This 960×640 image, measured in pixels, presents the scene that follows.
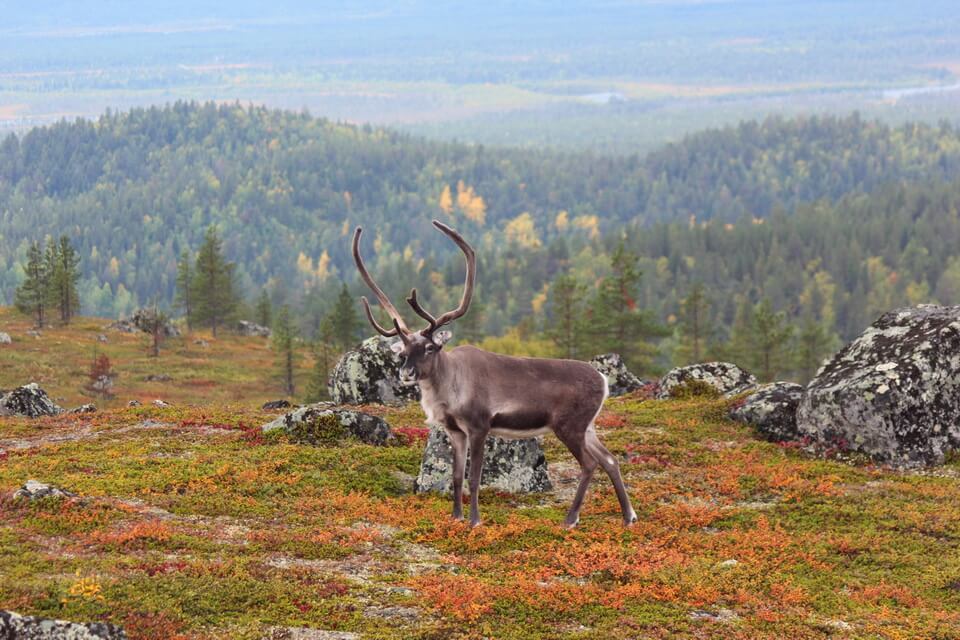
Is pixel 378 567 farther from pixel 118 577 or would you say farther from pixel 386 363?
pixel 386 363

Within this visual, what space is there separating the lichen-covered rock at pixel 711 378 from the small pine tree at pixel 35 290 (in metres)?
90.0

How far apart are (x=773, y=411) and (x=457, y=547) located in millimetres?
15173

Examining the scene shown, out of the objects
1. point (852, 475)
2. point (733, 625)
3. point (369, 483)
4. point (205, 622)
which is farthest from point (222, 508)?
point (852, 475)

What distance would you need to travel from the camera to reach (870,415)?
94.1 feet

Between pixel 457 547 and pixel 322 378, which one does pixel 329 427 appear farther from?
pixel 322 378

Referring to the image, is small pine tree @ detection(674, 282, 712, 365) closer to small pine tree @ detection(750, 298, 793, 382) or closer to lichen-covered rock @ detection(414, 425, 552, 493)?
small pine tree @ detection(750, 298, 793, 382)

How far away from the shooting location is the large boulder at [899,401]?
92.9ft

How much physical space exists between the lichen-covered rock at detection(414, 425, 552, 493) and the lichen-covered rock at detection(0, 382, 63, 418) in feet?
65.2

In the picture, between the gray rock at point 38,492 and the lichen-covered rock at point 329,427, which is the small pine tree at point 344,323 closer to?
the lichen-covered rock at point 329,427

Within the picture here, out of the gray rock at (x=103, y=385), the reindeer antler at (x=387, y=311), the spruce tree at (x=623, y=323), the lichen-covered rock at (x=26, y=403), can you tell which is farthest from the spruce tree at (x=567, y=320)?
the reindeer antler at (x=387, y=311)

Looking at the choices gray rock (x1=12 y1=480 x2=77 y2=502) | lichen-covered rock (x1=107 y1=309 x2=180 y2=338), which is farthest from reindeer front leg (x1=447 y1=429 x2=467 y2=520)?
lichen-covered rock (x1=107 y1=309 x2=180 y2=338)

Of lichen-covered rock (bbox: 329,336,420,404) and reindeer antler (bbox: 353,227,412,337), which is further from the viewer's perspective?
lichen-covered rock (bbox: 329,336,420,404)

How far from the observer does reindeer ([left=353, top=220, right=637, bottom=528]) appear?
21.5m

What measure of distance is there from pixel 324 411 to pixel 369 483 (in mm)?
4881
